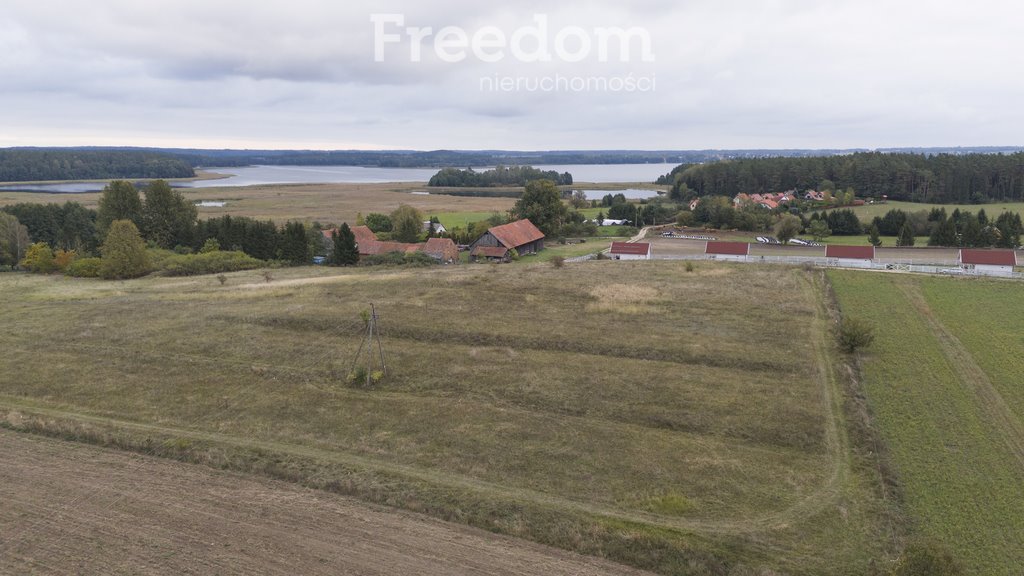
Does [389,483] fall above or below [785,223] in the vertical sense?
below

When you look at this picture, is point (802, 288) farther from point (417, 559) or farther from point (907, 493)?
point (417, 559)

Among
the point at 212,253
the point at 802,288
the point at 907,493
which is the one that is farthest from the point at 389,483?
the point at 212,253

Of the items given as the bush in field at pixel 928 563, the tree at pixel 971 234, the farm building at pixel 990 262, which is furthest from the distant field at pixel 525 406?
the tree at pixel 971 234

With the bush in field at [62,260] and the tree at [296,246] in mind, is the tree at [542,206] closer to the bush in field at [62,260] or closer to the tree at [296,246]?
the tree at [296,246]

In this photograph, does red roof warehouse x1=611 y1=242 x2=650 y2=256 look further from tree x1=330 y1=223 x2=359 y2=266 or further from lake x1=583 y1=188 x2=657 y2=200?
lake x1=583 y1=188 x2=657 y2=200

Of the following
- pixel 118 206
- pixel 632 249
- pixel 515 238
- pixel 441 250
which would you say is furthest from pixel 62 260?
pixel 632 249

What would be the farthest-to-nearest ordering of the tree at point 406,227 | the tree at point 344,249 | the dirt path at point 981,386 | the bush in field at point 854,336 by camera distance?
the tree at point 406,227 → the tree at point 344,249 → the bush in field at point 854,336 → the dirt path at point 981,386

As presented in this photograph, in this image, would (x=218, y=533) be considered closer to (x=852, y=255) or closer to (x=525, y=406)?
(x=525, y=406)
